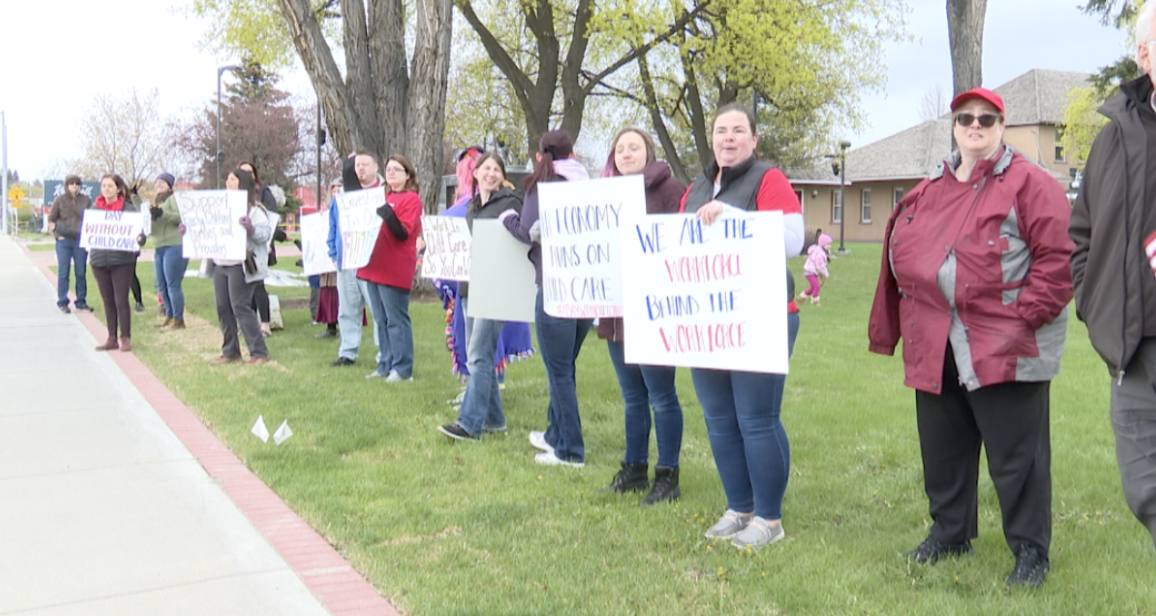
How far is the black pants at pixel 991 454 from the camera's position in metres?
3.84

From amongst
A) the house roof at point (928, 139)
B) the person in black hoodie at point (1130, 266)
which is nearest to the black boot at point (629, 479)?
the person in black hoodie at point (1130, 266)

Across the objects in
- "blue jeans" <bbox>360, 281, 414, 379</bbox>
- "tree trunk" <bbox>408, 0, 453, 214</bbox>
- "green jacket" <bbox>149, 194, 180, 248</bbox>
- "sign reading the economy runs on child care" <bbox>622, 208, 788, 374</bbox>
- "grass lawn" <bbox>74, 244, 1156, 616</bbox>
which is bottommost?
"grass lawn" <bbox>74, 244, 1156, 616</bbox>

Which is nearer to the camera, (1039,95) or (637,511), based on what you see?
(637,511)

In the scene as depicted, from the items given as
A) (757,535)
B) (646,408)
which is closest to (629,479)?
(646,408)

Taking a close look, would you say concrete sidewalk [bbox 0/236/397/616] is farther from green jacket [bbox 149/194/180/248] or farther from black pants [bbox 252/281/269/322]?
green jacket [bbox 149/194/180/248]

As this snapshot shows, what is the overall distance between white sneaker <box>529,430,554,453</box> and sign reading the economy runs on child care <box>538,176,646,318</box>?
137cm

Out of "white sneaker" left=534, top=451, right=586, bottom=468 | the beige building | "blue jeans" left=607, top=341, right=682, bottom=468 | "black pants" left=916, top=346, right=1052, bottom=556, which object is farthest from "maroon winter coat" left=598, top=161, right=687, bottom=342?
the beige building

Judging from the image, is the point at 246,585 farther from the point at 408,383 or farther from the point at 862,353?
the point at 862,353

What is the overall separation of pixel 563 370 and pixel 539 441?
76cm

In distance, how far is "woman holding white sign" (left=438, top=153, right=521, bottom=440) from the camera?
645cm

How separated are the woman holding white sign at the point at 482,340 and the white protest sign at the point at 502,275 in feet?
0.92

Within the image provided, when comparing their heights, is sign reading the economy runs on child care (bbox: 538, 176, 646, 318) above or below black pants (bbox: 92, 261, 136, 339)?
above

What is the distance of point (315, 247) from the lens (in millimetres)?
11125

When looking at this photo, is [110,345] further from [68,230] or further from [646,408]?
[646,408]
